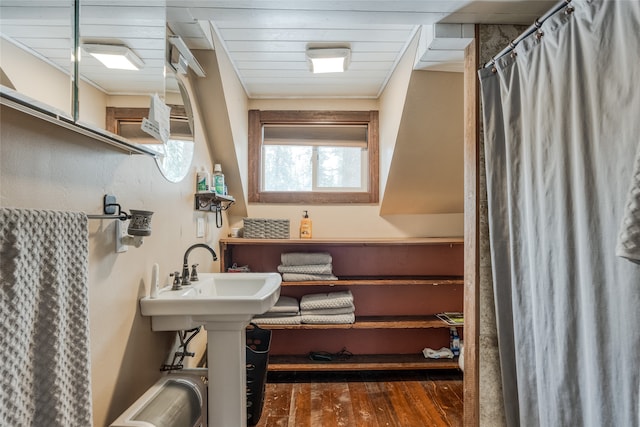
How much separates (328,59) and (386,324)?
6.07 feet

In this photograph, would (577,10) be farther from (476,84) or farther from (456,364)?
(456,364)

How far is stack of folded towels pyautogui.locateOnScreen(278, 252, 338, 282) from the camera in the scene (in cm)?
227

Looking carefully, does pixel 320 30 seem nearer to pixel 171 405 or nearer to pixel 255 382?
pixel 171 405

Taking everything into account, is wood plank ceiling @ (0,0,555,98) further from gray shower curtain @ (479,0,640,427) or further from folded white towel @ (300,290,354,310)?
folded white towel @ (300,290,354,310)

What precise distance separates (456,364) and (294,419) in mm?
1281

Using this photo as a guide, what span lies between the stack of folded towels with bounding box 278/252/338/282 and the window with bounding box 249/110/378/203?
1.62 feet

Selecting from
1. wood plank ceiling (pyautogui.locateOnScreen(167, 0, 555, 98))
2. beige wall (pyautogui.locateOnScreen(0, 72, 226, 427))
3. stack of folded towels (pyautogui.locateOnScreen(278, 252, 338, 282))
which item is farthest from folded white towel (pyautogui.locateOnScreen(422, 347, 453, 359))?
wood plank ceiling (pyautogui.locateOnScreen(167, 0, 555, 98))

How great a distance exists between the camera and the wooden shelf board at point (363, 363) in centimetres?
225

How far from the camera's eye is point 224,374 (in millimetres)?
1326

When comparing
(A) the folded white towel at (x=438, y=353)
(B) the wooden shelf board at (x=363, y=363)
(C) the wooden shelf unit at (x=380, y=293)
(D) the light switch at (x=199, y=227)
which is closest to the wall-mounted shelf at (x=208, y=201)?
(D) the light switch at (x=199, y=227)

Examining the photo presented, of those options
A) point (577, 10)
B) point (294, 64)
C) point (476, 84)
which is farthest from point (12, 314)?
point (294, 64)

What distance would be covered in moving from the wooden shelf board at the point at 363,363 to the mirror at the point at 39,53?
207 cm

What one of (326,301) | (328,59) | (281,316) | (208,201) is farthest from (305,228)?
(328,59)

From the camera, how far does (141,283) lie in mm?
1250
